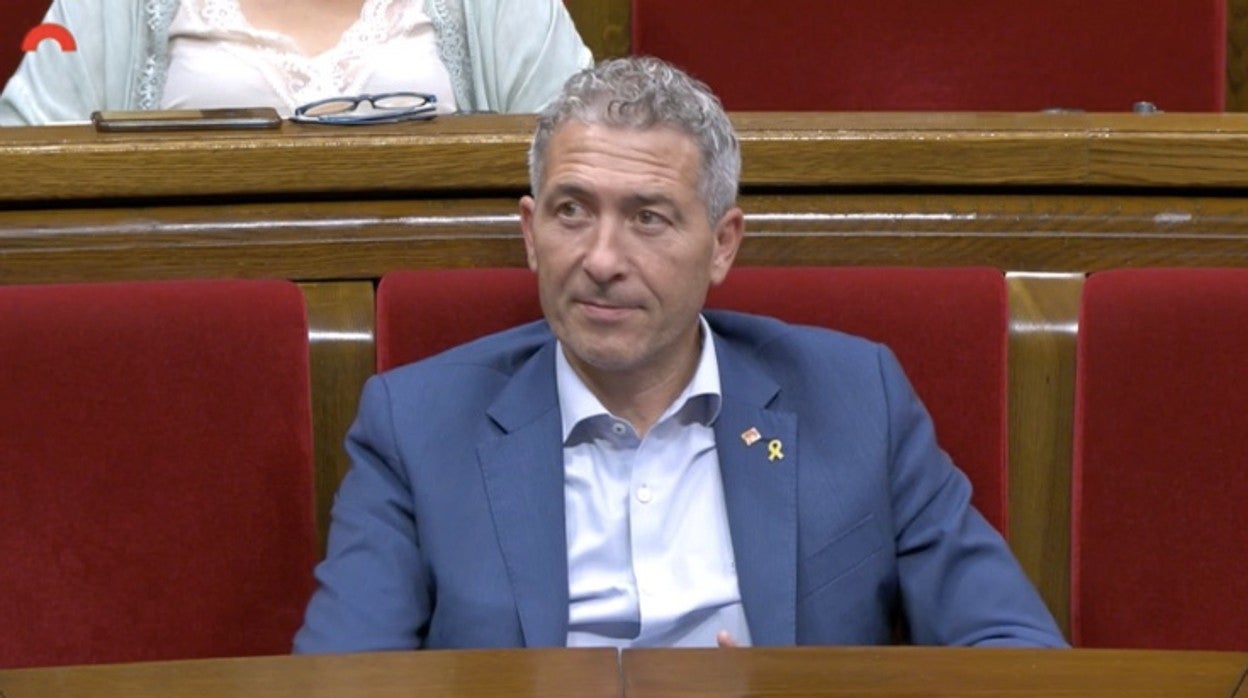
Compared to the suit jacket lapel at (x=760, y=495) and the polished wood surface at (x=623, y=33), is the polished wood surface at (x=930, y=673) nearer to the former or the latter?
the suit jacket lapel at (x=760, y=495)

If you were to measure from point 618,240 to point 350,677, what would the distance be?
0.21 meters

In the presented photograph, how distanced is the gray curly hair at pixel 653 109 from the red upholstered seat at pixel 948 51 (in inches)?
15.5

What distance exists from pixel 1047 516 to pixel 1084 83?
0.39m

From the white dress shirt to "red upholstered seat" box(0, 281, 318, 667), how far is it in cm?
10

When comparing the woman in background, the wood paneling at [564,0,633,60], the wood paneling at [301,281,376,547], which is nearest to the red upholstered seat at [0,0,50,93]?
the woman in background

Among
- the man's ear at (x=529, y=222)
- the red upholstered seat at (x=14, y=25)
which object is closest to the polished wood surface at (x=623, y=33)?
the red upholstered seat at (x=14, y=25)

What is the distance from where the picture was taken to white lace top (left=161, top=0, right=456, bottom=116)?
1.00 metres

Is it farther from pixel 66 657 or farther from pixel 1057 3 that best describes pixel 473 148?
pixel 1057 3

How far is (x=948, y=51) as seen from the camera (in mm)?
1061

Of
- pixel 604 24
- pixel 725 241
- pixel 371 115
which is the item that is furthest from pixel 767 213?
pixel 604 24

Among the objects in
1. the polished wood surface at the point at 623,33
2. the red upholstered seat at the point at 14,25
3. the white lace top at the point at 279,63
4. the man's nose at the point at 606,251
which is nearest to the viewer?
the man's nose at the point at 606,251

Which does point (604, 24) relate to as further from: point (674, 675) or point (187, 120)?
point (674, 675)

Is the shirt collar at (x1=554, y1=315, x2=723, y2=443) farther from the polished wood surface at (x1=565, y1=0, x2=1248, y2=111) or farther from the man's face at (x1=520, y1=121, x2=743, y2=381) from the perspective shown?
the polished wood surface at (x1=565, y1=0, x2=1248, y2=111)

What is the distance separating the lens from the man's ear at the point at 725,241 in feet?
2.25
